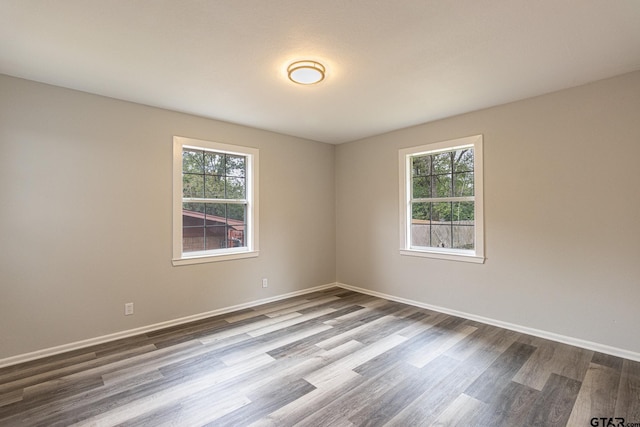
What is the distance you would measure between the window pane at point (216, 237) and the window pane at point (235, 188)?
46cm

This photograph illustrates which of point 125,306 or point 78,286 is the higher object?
point 78,286

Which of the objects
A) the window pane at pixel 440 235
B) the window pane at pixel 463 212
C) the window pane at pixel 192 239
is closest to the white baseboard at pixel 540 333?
the window pane at pixel 440 235

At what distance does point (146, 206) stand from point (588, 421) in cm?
417

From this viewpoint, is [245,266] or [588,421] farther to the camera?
[245,266]

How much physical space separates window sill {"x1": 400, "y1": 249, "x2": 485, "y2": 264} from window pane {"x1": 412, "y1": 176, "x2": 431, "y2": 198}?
2.62 feet

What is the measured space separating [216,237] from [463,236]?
3250 millimetres

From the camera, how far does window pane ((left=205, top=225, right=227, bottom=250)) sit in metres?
3.89

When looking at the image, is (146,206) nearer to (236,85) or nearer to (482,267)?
(236,85)

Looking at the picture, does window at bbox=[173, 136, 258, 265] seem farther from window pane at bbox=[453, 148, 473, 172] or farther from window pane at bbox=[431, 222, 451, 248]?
window pane at bbox=[453, 148, 473, 172]

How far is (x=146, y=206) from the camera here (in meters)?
3.30

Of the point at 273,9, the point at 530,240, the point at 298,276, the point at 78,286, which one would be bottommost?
the point at 298,276

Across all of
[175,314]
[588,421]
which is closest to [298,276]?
[175,314]

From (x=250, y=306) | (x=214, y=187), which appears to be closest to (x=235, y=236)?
(x=214, y=187)

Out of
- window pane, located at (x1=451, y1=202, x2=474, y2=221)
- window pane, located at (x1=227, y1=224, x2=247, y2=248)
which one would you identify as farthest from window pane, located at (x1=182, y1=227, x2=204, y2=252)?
window pane, located at (x1=451, y1=202, x2=474, y2=221)
